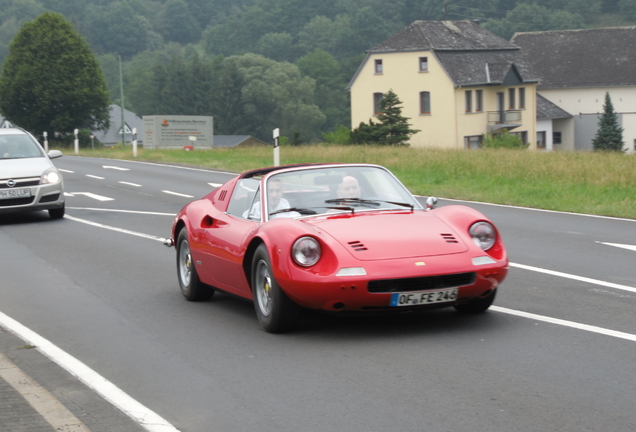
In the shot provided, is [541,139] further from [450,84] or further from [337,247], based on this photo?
[337,247]

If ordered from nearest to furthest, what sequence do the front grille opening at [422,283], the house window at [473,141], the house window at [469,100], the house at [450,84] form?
the front grille opening at [422,283] → the house at [450,84] → the house window at [473,141] → the house window at [469,100]

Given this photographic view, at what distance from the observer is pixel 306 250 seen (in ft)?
22.6

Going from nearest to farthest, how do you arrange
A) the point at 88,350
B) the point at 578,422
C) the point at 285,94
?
the point at 578,422, the point at 88,350, the point at 285,94

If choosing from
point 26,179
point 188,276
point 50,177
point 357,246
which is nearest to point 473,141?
point 50,177

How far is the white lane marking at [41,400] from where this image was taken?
505cm

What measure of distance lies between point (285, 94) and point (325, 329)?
12109cm

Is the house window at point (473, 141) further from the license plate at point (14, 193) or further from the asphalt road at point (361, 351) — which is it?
the asphalt road at point (361, 351)

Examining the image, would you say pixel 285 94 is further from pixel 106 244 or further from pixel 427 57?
pixel 106 244

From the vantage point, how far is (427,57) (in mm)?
71312

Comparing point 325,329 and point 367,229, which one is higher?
point 367,229

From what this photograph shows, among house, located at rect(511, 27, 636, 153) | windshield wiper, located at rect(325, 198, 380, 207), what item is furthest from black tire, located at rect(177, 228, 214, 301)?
house, located at rect(511, 27, 636, 153)

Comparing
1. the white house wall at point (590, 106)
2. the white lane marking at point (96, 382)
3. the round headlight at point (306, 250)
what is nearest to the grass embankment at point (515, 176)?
the round headlight at point (306, 250)

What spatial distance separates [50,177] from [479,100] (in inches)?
2274

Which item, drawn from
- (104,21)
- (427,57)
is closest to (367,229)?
(427,57)
